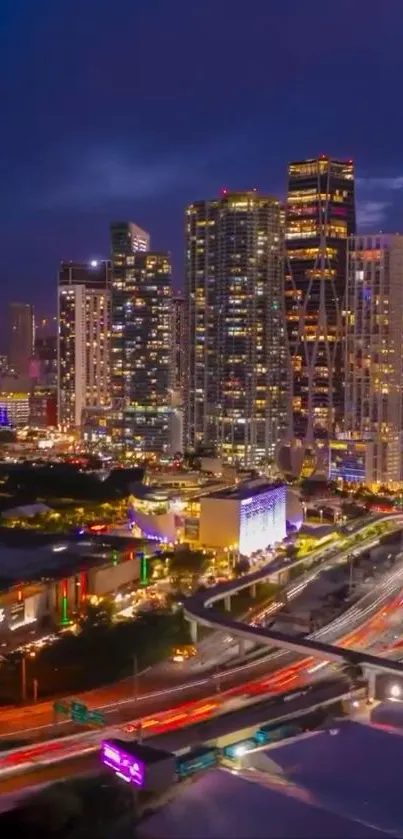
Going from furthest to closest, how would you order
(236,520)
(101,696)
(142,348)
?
1. (142,348)
2. (236,520)
3. (101,696)

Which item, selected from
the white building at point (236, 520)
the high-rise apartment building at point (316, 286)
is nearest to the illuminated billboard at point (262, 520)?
the white building at point (236, 520)

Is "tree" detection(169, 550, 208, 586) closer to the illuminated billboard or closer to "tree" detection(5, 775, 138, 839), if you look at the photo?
the illuminated billboard

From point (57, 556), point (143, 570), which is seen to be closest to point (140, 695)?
point (57, 556)

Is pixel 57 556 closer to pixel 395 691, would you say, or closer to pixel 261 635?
pixel 261 635

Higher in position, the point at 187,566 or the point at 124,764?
the point at 124,764

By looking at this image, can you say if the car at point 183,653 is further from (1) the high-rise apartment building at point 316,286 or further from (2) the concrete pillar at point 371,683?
(1) the high-rise apartment building at point 316,286

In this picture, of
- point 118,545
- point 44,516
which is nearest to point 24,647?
point 118,545

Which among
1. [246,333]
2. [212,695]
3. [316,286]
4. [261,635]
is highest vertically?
[316,286]
